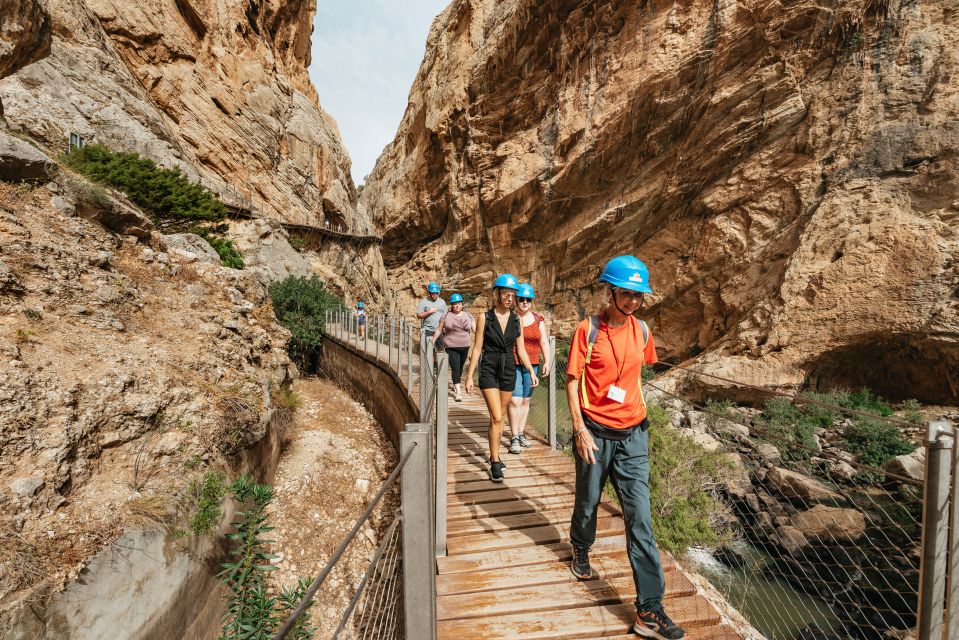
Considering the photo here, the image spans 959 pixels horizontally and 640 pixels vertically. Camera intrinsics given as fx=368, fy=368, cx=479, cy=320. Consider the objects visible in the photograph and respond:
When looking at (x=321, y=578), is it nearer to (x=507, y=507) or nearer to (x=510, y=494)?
(x=507, y=507)

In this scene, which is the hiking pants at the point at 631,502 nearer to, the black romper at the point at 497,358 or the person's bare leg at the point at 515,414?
the black romper at the point at 497,358

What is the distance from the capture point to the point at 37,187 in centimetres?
481

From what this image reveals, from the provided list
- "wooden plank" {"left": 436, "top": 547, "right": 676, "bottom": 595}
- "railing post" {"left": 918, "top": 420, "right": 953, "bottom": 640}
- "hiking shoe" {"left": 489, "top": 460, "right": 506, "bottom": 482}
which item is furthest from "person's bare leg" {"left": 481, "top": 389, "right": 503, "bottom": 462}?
"railing post" {"left": 918, "top": 420, "right": 953, "bottom": 640}

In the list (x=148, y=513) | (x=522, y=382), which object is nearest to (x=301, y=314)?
(x=148, y=513)

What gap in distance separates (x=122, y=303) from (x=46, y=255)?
0.80m

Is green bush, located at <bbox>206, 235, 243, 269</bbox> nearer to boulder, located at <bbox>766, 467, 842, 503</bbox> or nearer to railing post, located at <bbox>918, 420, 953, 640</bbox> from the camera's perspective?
railing post, located at <bbox>918, 420, 953, 640</bbox>

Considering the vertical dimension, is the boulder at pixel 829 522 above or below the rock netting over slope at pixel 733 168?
below

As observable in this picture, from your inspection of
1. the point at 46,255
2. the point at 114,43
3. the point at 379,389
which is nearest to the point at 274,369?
the point at 379,389

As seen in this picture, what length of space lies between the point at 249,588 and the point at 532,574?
2717 millimetres

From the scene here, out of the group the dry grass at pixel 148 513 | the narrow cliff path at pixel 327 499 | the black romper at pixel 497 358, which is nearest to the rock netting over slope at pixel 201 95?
the narrow cliff path at pixel 327 499

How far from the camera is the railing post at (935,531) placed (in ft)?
5.34

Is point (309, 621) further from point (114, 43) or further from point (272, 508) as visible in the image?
point (114, 43)

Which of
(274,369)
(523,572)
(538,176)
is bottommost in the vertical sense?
(523,572)

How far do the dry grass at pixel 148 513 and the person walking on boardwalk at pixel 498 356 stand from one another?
2.59 metres
